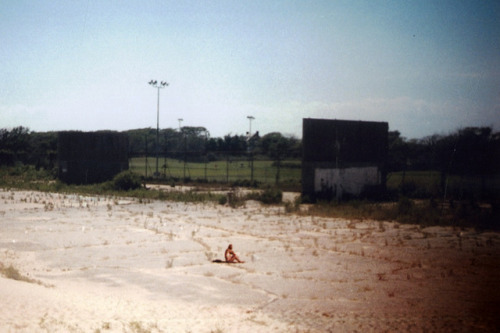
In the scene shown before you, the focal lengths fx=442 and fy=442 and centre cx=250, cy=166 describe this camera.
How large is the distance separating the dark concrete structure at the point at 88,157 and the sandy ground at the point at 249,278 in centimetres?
2156

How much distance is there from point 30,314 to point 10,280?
2104 millimetres

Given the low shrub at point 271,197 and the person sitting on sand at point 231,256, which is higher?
the low shrub at point 271,197

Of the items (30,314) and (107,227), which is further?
(107,227)

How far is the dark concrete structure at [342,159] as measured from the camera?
25312 mm

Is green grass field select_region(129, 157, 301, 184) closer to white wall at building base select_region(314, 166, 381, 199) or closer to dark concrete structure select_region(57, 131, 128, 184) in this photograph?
dark concrete structure select_region(57, 131, 128, 184)

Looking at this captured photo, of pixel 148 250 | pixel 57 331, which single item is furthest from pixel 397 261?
pixel 57 331

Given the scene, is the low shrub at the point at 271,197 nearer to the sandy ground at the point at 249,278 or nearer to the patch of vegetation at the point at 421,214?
the patch of vegetation at the point at 421,214

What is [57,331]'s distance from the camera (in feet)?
20.1

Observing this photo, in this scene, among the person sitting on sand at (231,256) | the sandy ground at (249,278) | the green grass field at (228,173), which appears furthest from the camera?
the green grass field at (228,173)

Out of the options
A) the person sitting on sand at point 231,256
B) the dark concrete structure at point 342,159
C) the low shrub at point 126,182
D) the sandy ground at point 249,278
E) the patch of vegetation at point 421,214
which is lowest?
the sandy ground at point 249,278

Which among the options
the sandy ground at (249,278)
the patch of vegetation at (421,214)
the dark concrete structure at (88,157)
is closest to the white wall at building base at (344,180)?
the patch of vegetation at (421,214)

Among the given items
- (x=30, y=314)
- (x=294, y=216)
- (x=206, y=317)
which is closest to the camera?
(x=30, y=314)

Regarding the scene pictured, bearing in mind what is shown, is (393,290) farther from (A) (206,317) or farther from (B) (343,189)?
(B) (343,189)

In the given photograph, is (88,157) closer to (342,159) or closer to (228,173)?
(228,173)
